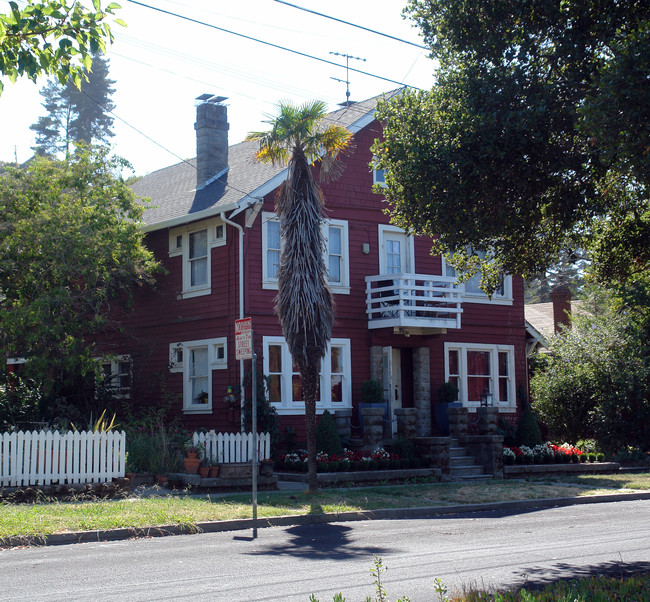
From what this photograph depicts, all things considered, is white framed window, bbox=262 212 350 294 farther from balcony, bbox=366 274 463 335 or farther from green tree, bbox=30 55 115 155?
green tree, bbox=30 55 115 155

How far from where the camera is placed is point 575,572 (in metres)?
8.61

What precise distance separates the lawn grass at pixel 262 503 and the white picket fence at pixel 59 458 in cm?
96

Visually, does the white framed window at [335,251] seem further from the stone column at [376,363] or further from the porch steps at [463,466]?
the porch steps at [463,466]

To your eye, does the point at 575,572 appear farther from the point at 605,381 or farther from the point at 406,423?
the point at 605,381

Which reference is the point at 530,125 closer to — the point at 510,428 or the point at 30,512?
the point at 30,512

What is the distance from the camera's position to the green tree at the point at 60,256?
65.4 feet

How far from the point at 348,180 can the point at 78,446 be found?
37.1ft

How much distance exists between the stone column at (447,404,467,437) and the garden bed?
174cm

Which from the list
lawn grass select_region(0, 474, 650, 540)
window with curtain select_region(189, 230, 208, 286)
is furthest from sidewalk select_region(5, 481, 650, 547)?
window with curtain select_region(189, 230, 208, 286)

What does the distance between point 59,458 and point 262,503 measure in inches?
163

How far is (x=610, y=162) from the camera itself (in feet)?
35.6

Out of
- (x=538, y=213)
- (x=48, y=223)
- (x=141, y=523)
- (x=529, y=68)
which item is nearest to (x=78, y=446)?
(x=141, y=523)

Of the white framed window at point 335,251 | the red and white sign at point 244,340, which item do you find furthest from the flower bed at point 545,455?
the red and white sign at point 244,340

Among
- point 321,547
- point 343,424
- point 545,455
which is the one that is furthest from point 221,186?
point 321,547
